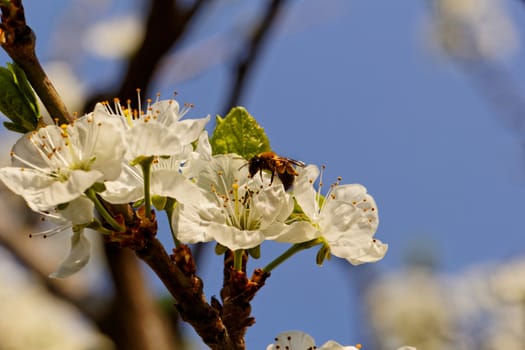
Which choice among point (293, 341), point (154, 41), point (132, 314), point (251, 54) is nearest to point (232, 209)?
point (293, 341)

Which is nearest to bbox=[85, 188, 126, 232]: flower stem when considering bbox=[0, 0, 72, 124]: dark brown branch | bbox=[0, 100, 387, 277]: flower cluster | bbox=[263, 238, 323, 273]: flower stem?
bbox=[0, 100, 387, 277]: flower cluster

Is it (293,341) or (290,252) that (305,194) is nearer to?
(290,252)

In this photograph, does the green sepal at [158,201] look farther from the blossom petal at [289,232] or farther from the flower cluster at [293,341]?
the flower cluster at [293,341]

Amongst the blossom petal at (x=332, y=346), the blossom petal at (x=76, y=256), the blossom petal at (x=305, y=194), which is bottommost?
the blossom petal at (x=332, y=346)

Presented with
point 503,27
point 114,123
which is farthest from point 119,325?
point 503,27

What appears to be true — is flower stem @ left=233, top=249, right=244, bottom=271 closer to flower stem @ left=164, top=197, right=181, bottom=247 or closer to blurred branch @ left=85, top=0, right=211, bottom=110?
flower stem @ left=164, top=197, right=181, bottom=247

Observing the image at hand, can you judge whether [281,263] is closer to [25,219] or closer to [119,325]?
[119,325]

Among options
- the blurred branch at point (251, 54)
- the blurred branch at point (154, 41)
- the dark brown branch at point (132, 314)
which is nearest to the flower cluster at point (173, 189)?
the blurred branch at point (251, 54)
